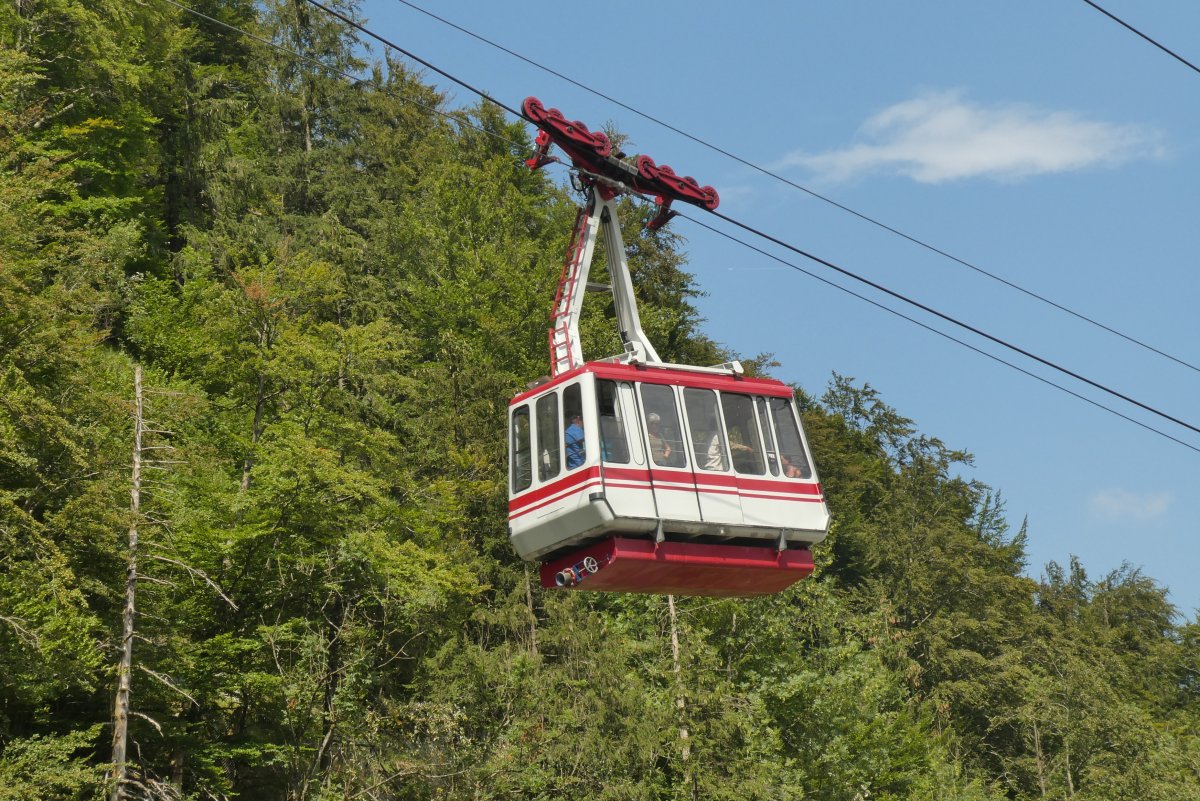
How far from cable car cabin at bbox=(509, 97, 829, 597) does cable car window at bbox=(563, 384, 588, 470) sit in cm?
1

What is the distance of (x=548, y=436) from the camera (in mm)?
15516

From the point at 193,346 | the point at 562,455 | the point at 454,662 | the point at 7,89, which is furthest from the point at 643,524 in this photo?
the point at 193,346

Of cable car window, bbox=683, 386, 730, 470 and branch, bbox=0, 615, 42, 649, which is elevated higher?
cable car window, bbox=683, 386, 730, 470

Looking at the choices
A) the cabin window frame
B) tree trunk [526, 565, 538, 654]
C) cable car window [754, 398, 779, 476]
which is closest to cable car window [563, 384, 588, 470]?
the cabin window frame

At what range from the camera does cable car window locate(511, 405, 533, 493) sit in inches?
619

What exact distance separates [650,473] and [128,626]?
8.95 m

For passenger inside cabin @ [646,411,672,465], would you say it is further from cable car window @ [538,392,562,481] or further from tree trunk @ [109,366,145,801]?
tree trunk @ [109,366,145,801]

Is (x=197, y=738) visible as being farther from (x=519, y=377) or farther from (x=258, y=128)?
(x=258, y=128)

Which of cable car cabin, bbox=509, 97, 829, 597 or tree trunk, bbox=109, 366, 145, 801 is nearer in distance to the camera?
cable car cabin, bbox=509, 97, 829, 597

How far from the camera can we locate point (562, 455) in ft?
50.0

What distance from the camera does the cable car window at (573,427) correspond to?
15117mm

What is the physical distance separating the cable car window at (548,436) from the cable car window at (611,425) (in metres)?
0.60

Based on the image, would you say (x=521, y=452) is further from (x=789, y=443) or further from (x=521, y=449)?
(x=789, y=443)

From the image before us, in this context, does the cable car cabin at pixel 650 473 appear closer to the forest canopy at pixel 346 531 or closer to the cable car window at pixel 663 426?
the cable car window at pixel 663 426
